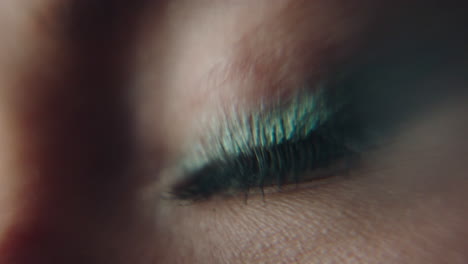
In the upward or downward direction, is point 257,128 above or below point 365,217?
above

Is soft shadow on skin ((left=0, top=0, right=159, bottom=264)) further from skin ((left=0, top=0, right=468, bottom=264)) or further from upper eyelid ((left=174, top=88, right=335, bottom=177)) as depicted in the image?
upper eyelid ((left=174, top=88, right=335, bottom=177))

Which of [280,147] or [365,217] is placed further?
[280,147]

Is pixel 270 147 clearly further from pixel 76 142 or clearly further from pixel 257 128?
pixel 76 142

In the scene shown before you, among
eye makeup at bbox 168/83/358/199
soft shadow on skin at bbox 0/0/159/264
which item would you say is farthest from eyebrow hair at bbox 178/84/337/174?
soft shadow on skin at bbox 0/0/159/264

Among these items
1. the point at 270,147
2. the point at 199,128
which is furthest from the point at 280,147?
the point at 199,128

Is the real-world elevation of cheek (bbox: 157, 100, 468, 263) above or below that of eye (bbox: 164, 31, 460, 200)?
below

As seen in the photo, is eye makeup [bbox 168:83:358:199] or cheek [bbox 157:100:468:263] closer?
cheek [bbox 157:100:468:263]

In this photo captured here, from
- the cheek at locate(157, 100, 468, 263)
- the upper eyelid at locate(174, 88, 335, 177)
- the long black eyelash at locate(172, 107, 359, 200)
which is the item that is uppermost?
the upper eyelid at locate(174, 88, 335, 177)

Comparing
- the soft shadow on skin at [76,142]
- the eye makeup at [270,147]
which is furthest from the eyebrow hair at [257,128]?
the soft shadow on skin at [76,142]
